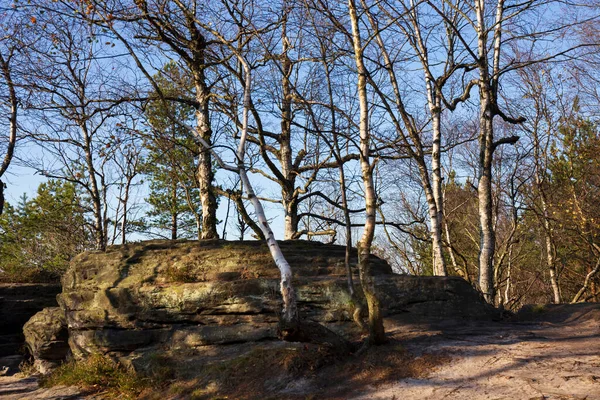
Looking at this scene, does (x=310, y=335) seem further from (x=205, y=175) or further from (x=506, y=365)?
(x=205, y=175)

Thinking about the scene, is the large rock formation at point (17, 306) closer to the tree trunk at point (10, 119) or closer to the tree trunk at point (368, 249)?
the tree trunk at point (10, 119)

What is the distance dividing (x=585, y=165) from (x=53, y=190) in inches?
1326

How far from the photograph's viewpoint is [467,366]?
21.3ft

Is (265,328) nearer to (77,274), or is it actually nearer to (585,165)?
(77,274)

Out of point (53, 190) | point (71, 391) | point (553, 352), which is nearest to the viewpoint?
point (553, 352)

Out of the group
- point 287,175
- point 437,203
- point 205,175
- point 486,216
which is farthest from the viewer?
point 287,175

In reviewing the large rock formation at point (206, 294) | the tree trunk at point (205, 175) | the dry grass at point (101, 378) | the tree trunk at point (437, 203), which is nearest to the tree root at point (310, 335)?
the large rock formation at point (206, 294)

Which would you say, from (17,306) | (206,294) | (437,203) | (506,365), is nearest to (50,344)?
(206,294)

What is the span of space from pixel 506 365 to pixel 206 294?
5475 millimetres

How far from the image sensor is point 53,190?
121 feet

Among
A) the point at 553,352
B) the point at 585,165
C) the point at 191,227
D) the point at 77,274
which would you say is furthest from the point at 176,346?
the point at 191,227

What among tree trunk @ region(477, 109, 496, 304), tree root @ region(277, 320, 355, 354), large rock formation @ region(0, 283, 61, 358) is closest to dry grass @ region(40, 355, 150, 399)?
tree root @ region(277, 320, 355, 354)

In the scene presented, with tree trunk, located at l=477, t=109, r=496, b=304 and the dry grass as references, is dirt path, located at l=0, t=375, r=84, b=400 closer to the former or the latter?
the dry grass

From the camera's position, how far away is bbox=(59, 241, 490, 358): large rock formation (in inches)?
364
